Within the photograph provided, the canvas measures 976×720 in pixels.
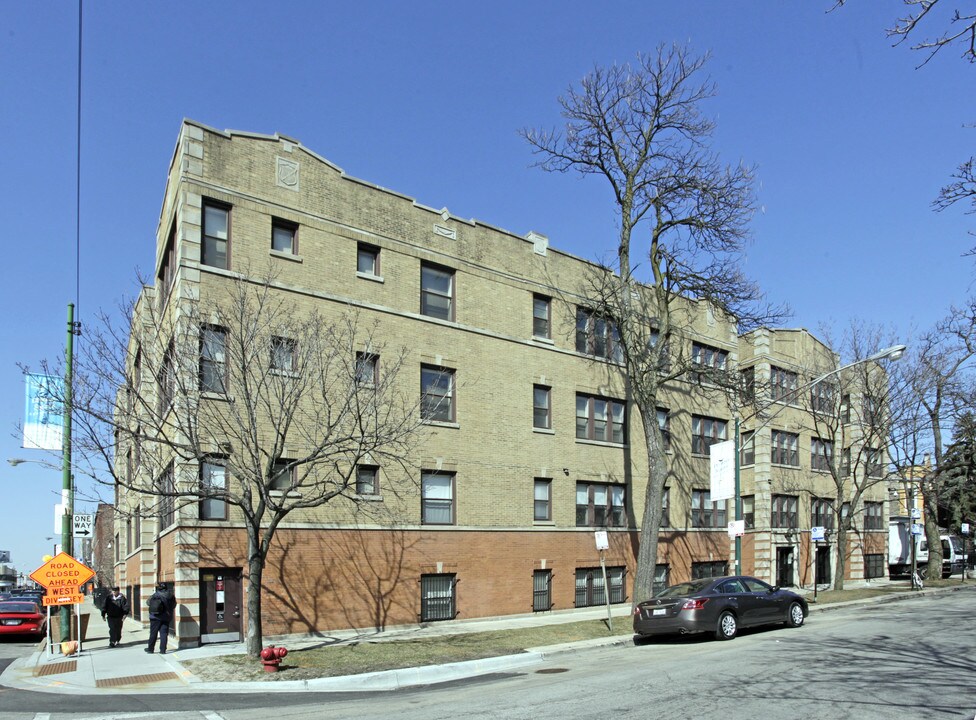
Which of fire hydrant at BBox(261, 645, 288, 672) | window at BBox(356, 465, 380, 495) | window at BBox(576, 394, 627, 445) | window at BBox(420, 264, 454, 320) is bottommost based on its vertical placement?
fire hydrant at BBox(261, 645, 288, 672)

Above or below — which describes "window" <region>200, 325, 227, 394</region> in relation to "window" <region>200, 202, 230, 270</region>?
below

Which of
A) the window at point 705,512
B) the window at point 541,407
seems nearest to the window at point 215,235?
the window at point 541,407

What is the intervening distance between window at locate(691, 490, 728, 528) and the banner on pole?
2423 centimetres

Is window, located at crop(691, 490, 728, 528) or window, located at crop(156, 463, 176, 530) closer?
window, located at crop(156, 463, 176, 530)

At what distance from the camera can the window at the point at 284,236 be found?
22.7m

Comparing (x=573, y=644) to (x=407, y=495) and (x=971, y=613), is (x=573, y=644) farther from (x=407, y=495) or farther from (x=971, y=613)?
(x=971, y=613)

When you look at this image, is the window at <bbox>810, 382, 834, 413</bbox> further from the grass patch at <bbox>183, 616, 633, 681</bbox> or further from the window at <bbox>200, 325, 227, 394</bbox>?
the window at <bbox>200, 325, 227, 394</bbox>

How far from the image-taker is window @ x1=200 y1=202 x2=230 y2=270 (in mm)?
21453

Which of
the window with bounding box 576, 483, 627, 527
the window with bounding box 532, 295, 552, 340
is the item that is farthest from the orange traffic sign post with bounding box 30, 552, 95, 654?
the window with bounding box 576, 483, 627, 527

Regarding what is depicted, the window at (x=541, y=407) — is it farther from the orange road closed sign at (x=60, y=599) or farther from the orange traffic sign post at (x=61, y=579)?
the orange road closed sign at (x=60, y=599)

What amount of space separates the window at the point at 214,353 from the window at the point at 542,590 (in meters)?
12.7

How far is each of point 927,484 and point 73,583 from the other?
38324 mm

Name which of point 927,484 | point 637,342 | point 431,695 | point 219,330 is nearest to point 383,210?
point 219,330

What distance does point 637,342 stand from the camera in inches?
1089
